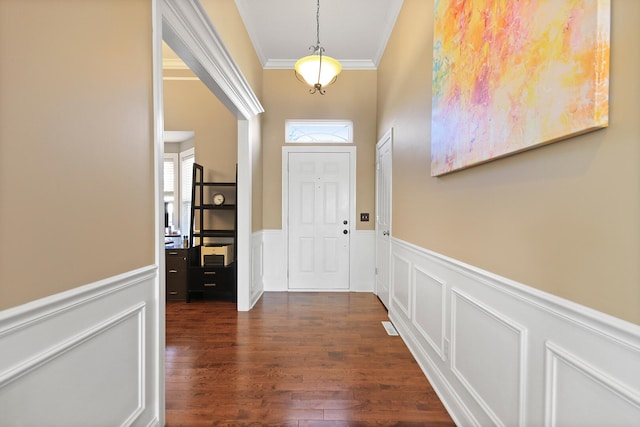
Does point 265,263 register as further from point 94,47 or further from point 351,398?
point 94,47

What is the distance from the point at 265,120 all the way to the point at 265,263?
2.05 m

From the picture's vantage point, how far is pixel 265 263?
4.17 meters

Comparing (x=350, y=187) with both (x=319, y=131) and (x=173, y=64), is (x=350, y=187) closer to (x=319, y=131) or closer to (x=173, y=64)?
(x=319, y=131)

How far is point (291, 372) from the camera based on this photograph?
6.97 feet

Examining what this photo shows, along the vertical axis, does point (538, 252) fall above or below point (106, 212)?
below

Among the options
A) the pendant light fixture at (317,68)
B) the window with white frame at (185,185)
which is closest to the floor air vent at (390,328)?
the pendant light fixture at (317,68)

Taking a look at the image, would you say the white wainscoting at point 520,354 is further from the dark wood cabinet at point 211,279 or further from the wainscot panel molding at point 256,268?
the dark wood cabinet at point 211,279

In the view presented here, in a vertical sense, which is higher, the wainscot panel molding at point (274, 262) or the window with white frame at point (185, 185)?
the window with white frame at point (185, 185)

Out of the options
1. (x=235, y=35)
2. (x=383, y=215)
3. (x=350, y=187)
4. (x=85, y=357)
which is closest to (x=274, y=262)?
(x=350, y=187)

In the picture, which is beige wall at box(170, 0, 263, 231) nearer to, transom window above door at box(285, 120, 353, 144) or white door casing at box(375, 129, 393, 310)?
transom window above door at box(285, 120, 353, 144)

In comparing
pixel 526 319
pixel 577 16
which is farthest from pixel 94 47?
pixel 526 319

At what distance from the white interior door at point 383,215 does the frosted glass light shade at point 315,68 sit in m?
1.01

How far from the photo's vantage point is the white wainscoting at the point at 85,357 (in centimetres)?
79

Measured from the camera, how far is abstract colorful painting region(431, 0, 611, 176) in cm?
82
